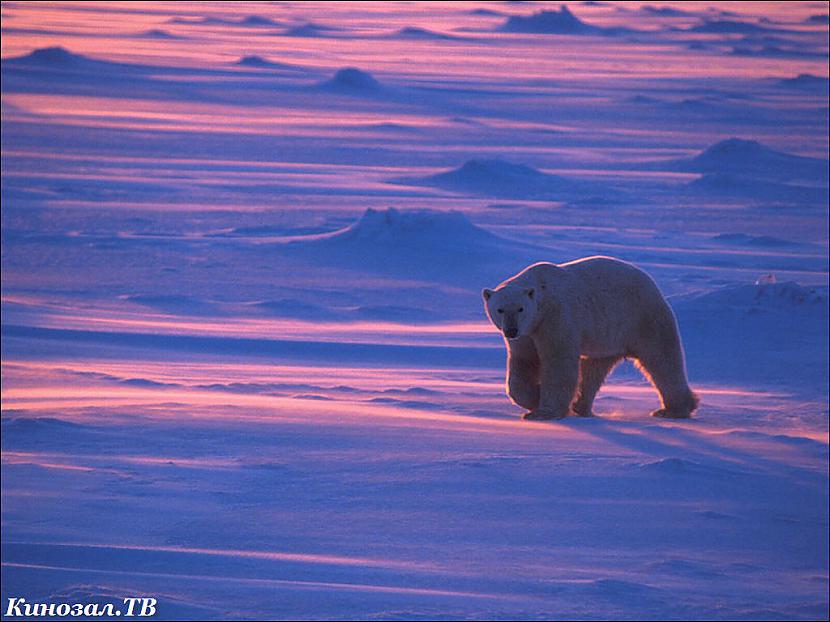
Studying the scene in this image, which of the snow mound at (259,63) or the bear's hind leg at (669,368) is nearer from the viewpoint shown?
the bear's hind leg at (669,368)

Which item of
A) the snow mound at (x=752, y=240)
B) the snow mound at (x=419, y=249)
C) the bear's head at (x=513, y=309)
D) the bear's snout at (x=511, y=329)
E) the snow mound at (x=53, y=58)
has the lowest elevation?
the snow mound at (x=752, y=240)

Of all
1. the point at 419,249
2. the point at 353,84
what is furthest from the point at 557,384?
the point at 353,84

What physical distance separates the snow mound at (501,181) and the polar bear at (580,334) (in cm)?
1134

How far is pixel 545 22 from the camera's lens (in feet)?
200

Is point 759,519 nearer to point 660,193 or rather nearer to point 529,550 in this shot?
point 529,550

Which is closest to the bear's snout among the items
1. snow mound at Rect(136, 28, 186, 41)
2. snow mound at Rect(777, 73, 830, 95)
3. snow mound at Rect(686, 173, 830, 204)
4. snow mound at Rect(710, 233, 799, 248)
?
snow mound at Rect(710, 233, 799, 248)

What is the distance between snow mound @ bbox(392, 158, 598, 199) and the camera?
17.5 metres

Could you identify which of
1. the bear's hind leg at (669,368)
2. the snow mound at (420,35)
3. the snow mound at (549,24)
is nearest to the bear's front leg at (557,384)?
the bear's hind leg at (669,368)

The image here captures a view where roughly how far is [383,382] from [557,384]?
1623 mm

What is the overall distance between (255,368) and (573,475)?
335cm

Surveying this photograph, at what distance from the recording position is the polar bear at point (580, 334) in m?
5.35

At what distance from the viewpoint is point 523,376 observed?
18.5ft

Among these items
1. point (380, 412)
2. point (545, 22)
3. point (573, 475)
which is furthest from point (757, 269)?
point (545, 22)

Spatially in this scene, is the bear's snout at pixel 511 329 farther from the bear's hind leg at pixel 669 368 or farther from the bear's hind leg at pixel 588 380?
the bear's hind leg at pixel 669 368
